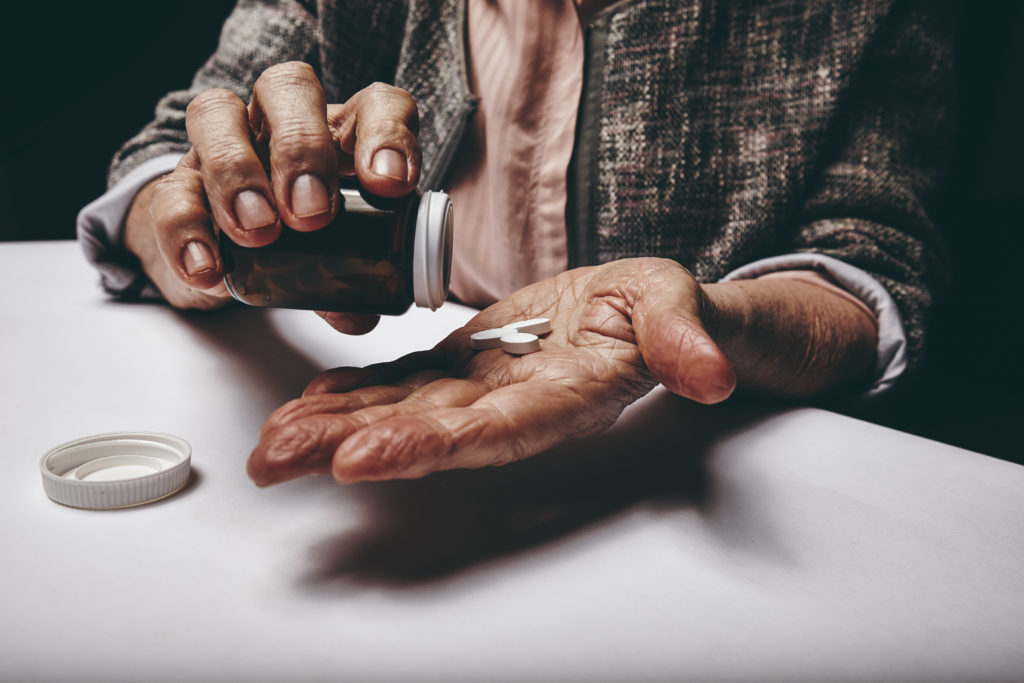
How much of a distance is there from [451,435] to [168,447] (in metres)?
0.28

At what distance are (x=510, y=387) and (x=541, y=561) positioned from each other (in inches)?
5.2

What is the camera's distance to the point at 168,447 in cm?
56

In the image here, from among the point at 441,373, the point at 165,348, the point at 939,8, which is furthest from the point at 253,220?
the point at 939,8

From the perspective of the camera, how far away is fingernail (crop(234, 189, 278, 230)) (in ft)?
1.73

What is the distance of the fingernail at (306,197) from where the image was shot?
52 cm

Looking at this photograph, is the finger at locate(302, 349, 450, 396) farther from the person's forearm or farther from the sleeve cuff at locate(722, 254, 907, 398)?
the sleeve cuff at locate(722, 254, 907, 398)

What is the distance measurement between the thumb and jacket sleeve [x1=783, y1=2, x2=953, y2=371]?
19.6 inches

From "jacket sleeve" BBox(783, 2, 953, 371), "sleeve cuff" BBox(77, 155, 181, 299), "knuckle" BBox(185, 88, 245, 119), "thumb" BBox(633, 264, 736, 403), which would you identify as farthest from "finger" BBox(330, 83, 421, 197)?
"jacket sleeve" BBox(783, 2, 953, 371)

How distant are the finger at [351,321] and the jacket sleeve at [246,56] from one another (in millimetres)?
579

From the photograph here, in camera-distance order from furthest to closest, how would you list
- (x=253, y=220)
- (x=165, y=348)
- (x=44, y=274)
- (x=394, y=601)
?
1. (x=44, y=274)
2. (x=165, y=348)
3. (x=253, y=220)
4. (x=394, y=601)

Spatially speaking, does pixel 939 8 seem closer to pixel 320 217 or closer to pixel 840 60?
pixel 840 60

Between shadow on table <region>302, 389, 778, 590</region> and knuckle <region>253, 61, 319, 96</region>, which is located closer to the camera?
shadow on table <region>302, 389, 778, 590</region>

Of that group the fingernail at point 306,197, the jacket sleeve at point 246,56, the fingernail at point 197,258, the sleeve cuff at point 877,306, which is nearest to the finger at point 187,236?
the fingernail at point 197,258

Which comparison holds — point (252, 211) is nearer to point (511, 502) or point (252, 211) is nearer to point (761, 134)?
point (511, 502)
